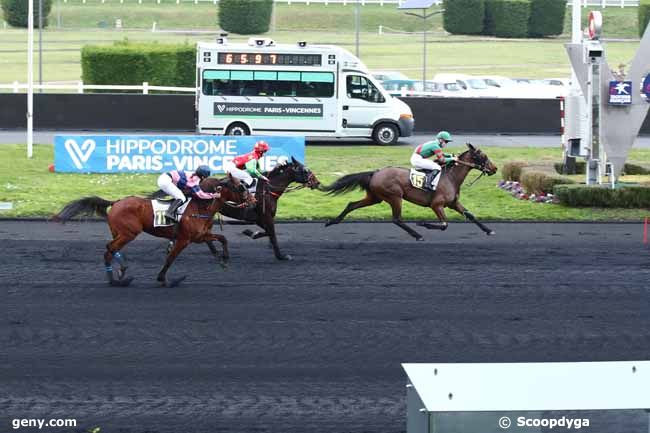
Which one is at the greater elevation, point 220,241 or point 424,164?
point 424,164

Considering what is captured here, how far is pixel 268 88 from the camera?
30.1m

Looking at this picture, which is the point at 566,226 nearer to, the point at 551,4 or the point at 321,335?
the point at 321,335

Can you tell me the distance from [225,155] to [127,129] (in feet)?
32.7

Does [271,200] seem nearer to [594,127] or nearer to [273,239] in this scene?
[273,239]

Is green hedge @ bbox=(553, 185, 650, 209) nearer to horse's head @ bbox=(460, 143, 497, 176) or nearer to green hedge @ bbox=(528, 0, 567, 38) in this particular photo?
horse's head @ bbox=(460, 143, 497, 176)

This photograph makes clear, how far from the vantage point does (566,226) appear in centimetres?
1939

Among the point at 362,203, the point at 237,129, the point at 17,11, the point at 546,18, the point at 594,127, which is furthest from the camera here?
the point at 546,18

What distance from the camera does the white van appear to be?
30.1 metres

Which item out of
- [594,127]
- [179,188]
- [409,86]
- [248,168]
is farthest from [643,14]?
[179,188]

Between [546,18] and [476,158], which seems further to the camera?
[546,18]

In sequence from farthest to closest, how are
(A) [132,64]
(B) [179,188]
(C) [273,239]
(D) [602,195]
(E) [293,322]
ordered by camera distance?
1. (A) [132,64]
2. (D) [602,195]
3. (C) [273,239]
4. (B) [179,188]
5. (E) [293,322]

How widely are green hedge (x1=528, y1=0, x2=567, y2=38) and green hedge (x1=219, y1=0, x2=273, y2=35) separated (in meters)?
15.4

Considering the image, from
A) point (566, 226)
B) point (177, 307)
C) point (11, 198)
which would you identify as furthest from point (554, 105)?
point (177, 307)

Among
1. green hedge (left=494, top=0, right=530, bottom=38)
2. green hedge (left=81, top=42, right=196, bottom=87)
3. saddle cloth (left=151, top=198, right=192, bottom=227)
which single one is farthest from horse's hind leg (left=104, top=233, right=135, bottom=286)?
green hedge (left=494, top=0, right=530, bottom=38)
